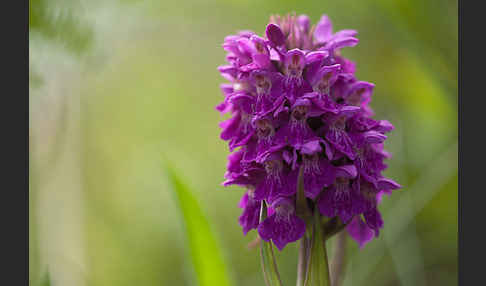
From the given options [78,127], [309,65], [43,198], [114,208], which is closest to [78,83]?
[78,127]

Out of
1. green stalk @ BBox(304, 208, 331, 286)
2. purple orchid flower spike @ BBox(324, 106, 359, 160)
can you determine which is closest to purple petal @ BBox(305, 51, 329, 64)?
purple orchid flower spike @ BBox(324, 106, 359, 160)

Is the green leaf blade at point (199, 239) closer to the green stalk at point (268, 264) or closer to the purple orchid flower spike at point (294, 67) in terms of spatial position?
the green stalk at point (268, 264)

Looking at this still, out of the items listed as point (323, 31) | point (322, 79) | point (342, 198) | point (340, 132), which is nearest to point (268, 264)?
point (342, 198)

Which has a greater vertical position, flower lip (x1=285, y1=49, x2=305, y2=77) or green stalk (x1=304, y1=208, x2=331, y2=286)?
flower lip (x1=285, y1=49, x2=305, y2=77)

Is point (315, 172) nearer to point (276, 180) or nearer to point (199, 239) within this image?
point (276, 180)

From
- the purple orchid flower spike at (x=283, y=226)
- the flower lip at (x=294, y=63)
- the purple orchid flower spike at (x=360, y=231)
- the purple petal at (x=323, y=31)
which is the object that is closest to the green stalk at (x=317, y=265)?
the purple orchid flower spike at (x=283, y=226)

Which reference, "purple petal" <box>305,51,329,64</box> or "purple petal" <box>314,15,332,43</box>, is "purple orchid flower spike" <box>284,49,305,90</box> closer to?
"purple petal" <box>305,51,329,64</box>

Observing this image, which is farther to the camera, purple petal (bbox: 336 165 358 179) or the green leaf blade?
the green leaf blade

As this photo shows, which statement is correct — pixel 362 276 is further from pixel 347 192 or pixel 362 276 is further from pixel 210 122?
pixel 210 122
